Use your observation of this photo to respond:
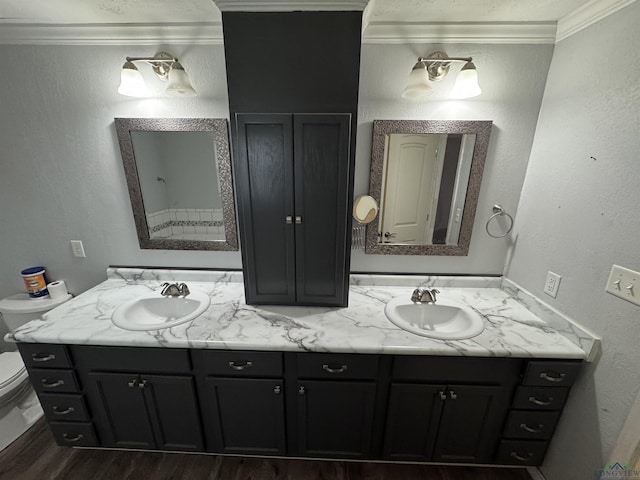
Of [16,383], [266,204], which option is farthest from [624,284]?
[16,383]

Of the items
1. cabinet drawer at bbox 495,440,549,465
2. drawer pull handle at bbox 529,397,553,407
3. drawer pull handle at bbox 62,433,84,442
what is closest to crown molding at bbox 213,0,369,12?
drawer pull handle at bbox 529,397,553,407

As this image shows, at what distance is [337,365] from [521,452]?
106 centimetres

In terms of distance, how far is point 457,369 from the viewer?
1163 mm

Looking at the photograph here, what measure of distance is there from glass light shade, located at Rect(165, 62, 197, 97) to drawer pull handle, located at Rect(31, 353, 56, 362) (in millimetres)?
1423

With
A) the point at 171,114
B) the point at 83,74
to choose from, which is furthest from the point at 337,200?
the point at 83,74

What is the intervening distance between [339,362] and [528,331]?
3.05 feet

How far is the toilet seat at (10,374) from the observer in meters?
1.44

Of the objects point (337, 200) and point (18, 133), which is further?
point (18, 133)

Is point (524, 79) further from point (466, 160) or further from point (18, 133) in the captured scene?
point (18, 133)

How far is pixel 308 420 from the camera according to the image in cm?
129

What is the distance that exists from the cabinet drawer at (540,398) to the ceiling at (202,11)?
170cm

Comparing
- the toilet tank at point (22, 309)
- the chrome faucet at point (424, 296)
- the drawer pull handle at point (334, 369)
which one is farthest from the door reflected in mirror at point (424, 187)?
the toilet tank at point (22, 309)

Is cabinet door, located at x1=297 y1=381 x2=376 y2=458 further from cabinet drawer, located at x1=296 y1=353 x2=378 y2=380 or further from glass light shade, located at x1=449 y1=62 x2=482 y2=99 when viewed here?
glass light shade, located at x1=449 y1=62 x2=482 y2=99

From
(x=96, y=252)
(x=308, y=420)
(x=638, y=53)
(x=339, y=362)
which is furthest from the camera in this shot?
(x=96, y=252)
